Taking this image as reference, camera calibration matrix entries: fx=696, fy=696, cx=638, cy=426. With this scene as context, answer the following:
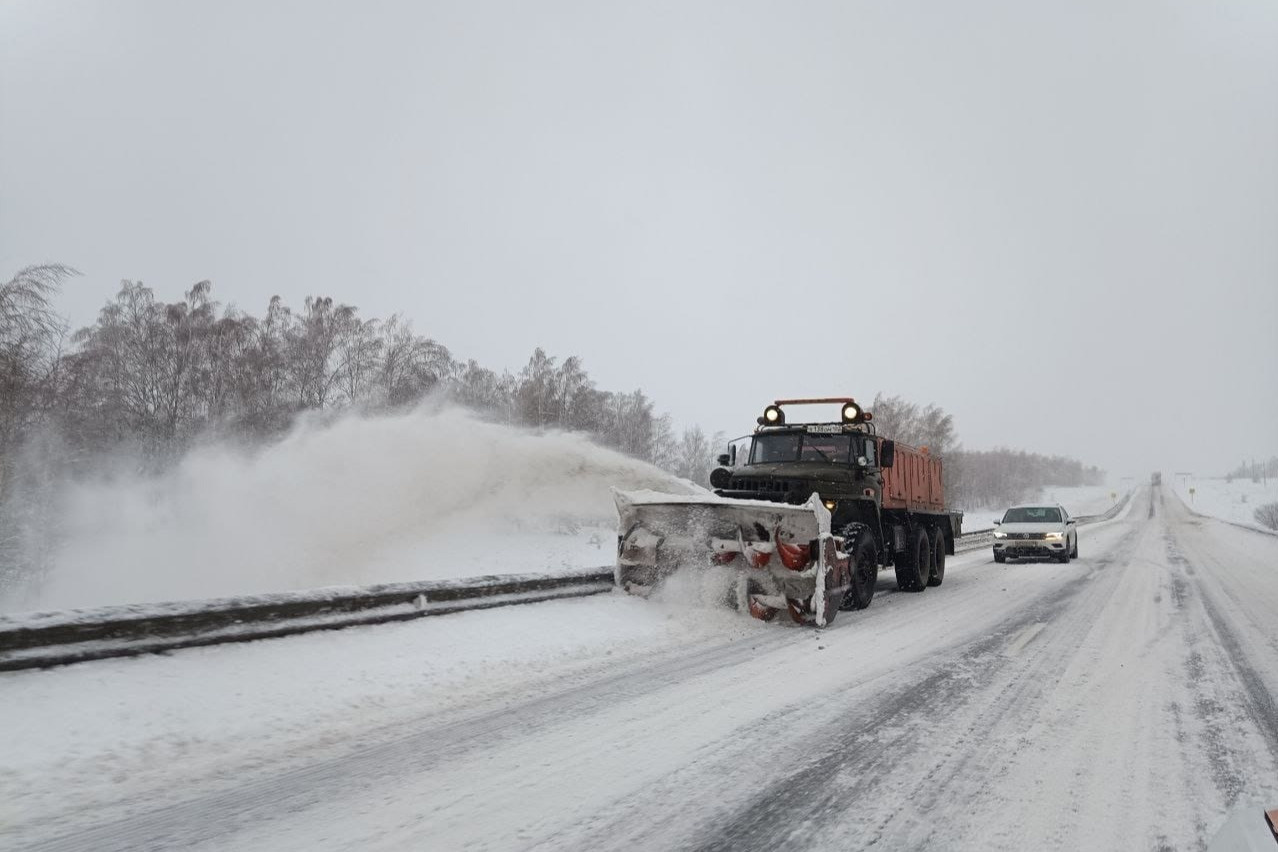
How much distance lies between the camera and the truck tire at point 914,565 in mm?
12477

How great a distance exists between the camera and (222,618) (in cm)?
553

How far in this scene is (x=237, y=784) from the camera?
11.9 feet

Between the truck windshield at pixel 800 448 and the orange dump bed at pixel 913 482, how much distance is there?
1.02 m

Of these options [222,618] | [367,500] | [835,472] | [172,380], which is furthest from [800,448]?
[172,380]

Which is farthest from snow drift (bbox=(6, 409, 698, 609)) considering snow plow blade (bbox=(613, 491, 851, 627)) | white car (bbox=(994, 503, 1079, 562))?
white car (bbox=(994, 503, 1079, 562))

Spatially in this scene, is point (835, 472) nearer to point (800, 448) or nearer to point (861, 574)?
point (800, 448)

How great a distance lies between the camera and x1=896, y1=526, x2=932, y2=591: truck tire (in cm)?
1248

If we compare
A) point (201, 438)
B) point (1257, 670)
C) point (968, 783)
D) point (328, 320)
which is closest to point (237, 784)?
point (968, 783)

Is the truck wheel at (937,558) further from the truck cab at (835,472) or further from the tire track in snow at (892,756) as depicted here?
the tire track in snow at (892,756)

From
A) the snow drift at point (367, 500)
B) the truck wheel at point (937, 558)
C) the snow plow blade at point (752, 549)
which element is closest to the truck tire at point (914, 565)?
the truck wheel at point (937, 558)

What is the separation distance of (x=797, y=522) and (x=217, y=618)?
5.99 meters

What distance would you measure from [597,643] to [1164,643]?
20.6ft

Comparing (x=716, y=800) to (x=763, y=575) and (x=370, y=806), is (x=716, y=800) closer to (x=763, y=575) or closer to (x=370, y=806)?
(x=370, y=806)

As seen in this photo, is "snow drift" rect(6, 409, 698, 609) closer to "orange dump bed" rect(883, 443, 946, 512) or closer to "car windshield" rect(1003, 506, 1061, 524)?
"orange dump bed" rect(883, 443, 946, 512)
